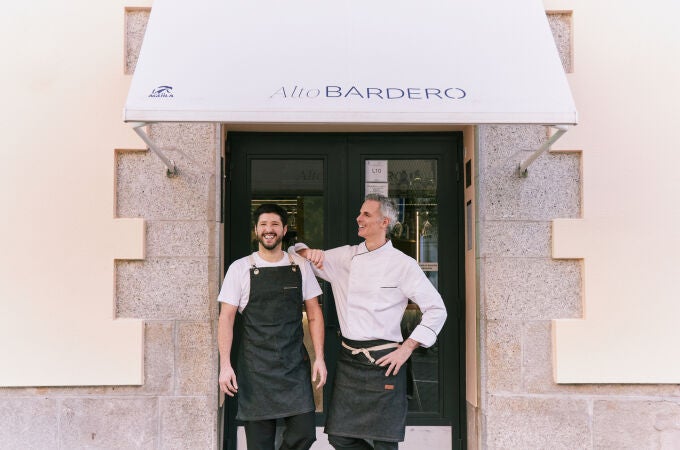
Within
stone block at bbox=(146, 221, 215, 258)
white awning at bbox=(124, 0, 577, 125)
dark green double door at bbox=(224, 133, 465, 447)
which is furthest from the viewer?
dark green double door at bbox=(224, 133, 465, 447)

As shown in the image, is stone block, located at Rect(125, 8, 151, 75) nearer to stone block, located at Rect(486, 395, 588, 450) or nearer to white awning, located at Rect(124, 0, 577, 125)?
white awning, located at Rect(124, 0, 577, 125)

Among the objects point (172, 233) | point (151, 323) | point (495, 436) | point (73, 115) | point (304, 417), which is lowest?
point (495, 436)

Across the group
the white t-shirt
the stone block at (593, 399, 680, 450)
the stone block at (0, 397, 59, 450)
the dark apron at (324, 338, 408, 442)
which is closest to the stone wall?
the stone block at (593, 399, 680, 450)

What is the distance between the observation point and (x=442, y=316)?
149 inches

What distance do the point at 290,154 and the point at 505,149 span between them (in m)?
1.62

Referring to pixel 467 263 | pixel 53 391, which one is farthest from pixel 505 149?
pixel 53 391

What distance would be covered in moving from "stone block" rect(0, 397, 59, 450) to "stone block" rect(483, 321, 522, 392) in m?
3.04

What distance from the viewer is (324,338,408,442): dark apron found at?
3.73m

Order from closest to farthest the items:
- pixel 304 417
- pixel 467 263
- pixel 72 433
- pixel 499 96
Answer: pixel 499 96
pixel 304 417
pixel 72 433
pixel 467 263

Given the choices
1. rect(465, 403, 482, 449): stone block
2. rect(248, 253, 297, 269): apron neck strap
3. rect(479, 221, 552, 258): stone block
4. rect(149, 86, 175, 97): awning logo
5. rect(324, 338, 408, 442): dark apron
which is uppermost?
rect(149, 86, 175, 97): awning logo

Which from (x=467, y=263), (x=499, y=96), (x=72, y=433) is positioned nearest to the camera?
(x=499, y=96)

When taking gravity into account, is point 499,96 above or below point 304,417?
above

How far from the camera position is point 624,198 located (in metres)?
4.23

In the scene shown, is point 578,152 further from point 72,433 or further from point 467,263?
point 72,433
